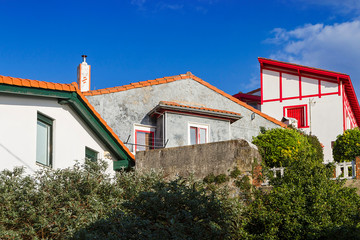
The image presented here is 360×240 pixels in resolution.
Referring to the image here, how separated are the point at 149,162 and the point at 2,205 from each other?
7311mm

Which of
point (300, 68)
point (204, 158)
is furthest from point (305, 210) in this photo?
point (300, 68)

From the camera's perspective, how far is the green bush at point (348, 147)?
25.5 metres

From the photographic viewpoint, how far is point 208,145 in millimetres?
16156

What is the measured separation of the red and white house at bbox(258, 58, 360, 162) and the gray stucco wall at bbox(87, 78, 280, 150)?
775 centimetres

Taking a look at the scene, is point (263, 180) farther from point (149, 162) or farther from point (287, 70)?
point (287, 70)

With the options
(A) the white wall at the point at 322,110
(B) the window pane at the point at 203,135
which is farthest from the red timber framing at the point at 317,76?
(B) the window pane at the point at 203,135

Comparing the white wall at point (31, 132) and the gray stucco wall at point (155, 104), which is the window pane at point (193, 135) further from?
the white wall at point (31, 132)

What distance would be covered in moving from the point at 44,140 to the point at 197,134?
975cm

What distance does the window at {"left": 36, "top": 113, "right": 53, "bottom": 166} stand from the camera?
1360cm

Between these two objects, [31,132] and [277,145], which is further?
[277,145]

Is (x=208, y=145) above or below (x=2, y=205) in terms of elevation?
above

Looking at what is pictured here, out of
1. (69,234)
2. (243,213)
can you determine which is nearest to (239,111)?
(243,213)

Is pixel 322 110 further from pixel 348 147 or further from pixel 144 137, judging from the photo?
pixel 144 137

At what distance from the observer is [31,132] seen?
42.7 feet
